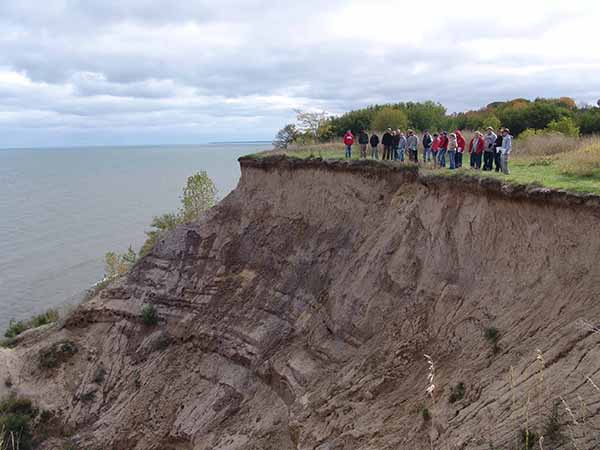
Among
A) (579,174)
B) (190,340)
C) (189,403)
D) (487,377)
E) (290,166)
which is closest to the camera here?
(487,377)

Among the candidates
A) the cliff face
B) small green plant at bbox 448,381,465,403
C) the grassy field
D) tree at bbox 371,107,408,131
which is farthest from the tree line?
small green plant at bbox 448,381,465,403

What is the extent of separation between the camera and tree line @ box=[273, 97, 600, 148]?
1141 inches

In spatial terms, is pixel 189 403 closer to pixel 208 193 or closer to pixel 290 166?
pixel 290 166

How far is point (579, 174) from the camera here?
13.1 m

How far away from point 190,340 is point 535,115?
23565 mm

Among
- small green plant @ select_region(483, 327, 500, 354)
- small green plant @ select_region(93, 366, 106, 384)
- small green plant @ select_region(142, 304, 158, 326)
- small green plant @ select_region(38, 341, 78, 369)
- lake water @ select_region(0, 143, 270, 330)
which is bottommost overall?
lake water @ select_region(0, 143, 270, 330)

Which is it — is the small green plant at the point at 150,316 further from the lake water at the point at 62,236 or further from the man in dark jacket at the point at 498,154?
the lake water at the point at 62,236

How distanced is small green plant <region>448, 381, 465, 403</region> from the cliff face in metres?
0.06

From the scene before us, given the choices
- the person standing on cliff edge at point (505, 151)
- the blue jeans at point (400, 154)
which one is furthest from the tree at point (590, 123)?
the person standing on cliff edge at point (505, 151)

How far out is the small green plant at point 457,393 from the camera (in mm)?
10211

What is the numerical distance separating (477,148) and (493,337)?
23.7 ft

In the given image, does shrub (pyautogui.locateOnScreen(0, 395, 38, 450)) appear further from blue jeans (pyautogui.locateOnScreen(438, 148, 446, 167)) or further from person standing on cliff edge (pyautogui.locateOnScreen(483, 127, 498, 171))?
person standing on cliff edge (pyautogui.locateOnScreen(483, 127, 498, 171))

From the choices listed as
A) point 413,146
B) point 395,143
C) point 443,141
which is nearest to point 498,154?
point 443,141

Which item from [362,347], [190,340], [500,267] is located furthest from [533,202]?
[190,340]
